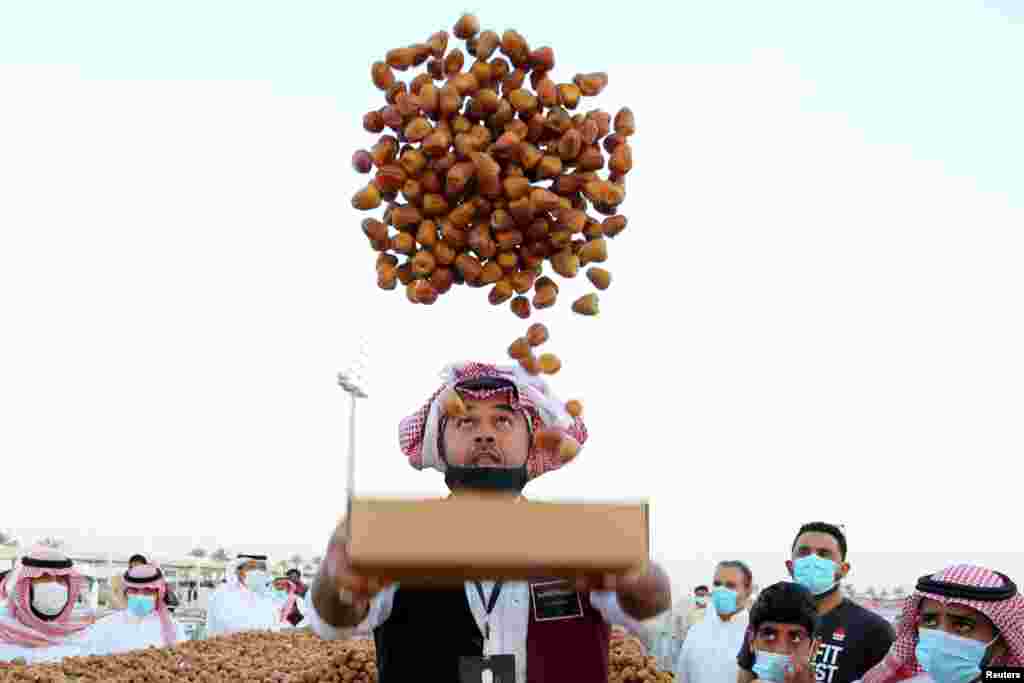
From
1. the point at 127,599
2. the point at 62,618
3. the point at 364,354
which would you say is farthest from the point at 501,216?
the point at 127,599

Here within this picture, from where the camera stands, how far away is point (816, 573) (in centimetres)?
516

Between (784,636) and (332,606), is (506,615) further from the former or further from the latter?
(784,636)

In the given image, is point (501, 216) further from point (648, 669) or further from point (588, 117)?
point (648, 669)

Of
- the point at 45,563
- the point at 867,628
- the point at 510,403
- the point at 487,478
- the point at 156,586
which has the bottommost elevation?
the point at 156,586

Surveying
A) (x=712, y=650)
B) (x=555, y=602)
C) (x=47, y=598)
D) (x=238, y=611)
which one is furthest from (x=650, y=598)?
(x=238, y=611)

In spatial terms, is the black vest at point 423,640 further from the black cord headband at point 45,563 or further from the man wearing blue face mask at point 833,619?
the black cord headband at point 45,563

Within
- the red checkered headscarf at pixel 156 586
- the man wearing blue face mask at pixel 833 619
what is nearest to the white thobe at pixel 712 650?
the man wearing blue face mask at pixel 833 619

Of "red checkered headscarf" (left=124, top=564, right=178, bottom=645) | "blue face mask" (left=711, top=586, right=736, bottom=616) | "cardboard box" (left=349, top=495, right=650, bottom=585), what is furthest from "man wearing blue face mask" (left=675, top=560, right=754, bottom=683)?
"cardboard box" (left=349, top=495, right=650, bottom=585)

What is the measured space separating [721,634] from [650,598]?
3.96m

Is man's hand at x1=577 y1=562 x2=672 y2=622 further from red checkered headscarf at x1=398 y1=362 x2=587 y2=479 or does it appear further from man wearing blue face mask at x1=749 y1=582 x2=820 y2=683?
man wearing blue face mask at x1=749 y1=582 x2=820 y2=683

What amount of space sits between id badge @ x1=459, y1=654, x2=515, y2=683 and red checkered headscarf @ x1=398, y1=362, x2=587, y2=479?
56 cm

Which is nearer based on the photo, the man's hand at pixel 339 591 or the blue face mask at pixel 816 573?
the man's hand at pixel 339 591

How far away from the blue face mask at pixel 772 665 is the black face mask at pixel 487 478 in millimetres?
1754

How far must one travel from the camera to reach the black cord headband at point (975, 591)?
4.06 meters
